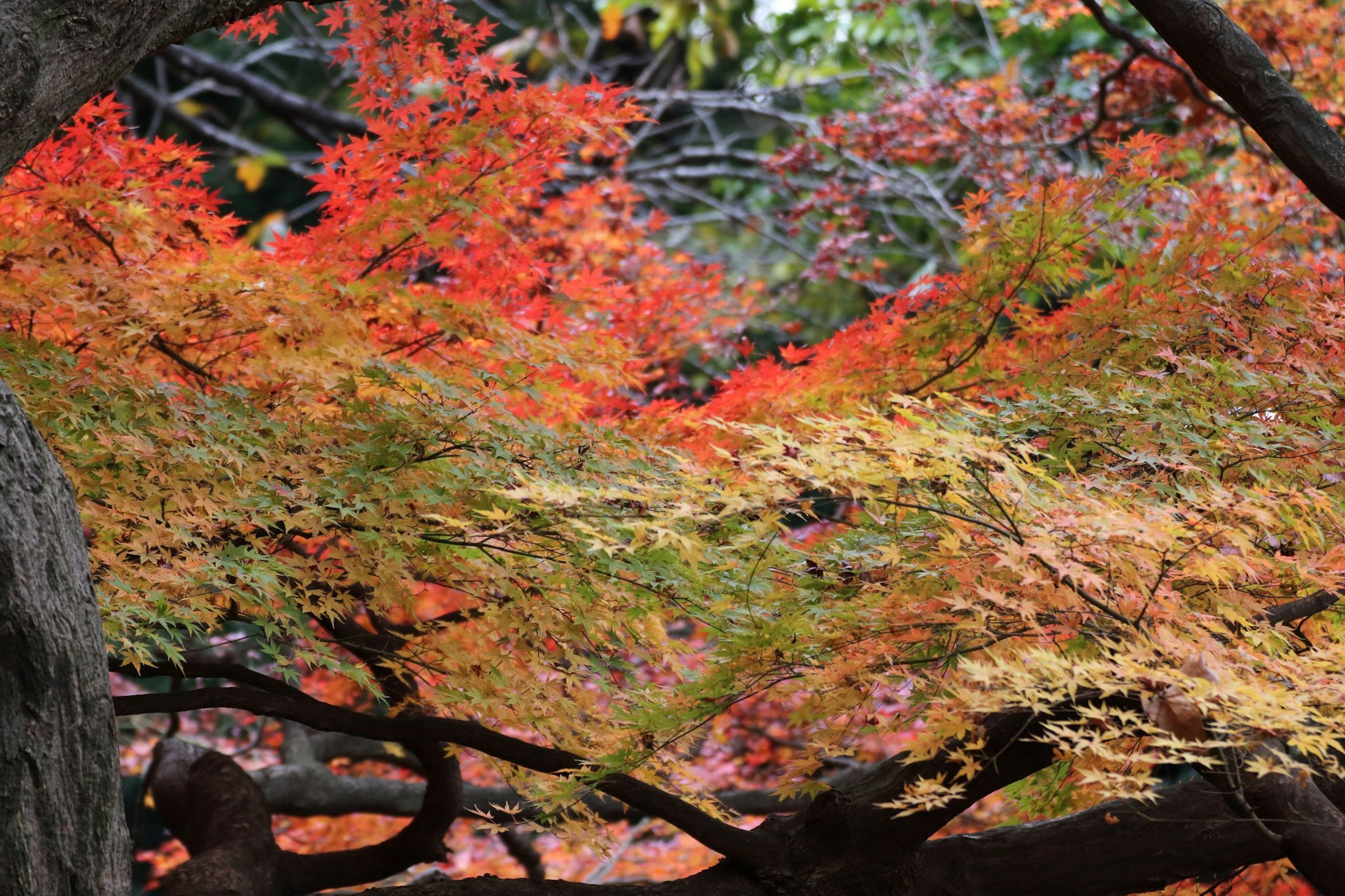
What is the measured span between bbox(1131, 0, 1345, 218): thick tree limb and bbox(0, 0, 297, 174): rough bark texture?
3.00m

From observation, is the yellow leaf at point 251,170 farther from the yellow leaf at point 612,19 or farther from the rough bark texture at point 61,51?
the rough bark texture at point 61,51

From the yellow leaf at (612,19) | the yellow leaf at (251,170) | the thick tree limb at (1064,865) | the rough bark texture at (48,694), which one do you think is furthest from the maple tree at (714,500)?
the yellow leaf at (612,19)

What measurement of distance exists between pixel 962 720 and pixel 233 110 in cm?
1471

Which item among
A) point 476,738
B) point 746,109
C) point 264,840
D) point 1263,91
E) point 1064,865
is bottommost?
point 264,840

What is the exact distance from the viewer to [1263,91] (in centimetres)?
376

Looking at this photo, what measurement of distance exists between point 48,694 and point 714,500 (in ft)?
4.60

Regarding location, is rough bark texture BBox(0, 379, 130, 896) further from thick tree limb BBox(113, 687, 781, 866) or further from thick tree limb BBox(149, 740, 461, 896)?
thick tree limb BBox(149, 740, 461, 896)

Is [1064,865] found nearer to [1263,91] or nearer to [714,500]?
[714,500]

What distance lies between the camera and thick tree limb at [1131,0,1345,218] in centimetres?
373

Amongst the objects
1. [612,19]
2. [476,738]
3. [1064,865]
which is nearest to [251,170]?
[612,19]

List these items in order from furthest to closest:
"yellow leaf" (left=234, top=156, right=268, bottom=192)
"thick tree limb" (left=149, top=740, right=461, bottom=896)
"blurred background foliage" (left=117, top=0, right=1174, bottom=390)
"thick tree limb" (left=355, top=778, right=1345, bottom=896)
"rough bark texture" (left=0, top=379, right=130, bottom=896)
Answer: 1. "yellow leaf" (left=234, top=156, right=268, bottom=192)
2. "blurred background foliage" (left=117, top=0, right=1174, bottom=390)
3. "thick tree limb" (left=149, top=740, right=461, bottom=896)
4. "thick tree limb" (left=355, top=778, right=1345, bottom=896)
5. "rough bark texture" (left=0, top=379, right=130, bottom=896)

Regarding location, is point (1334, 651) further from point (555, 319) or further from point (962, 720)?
point (555, 319)

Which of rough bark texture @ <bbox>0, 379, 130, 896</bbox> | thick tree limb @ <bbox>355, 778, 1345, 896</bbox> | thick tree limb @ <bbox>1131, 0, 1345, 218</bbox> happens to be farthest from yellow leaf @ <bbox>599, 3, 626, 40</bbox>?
rough bark texture @ <bbox>0, 379, 130, 896</bbox>

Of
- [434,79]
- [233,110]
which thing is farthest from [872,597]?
[233,110]
